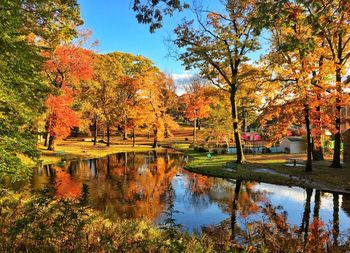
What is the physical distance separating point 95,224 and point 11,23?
6.27 metres

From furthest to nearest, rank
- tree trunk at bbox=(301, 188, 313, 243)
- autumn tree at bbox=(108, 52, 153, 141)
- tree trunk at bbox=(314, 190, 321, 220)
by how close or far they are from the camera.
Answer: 1. autumn tree at bbox=(108, 52, 153, 141)
2. tree trunk at bbox=(314, 190, 321, 220)
3. tree trunk at bbox=(301, 188, 313, 243)

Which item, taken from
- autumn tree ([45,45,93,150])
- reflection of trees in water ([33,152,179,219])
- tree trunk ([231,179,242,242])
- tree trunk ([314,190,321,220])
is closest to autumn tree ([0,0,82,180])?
reflection of trees in water ([33,152,179,219])

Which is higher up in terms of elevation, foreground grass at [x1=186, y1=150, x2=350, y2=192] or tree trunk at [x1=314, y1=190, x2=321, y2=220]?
foreground grass at [x1=186, y1=150, x2=350, y2=192]

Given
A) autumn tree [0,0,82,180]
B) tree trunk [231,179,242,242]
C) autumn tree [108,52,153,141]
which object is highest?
autumn tree [108,52,153,141]

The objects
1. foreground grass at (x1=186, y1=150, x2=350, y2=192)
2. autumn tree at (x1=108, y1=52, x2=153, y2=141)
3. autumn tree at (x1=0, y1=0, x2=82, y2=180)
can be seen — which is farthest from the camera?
autumn tree at (x1=108, y1=52, x2=153, y2=141)

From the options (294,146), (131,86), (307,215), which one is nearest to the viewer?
(307,215)

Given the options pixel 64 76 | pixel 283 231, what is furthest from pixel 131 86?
pixel 283 231

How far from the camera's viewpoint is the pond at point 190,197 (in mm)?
13969

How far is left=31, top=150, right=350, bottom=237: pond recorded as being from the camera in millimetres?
13969

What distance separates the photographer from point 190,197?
18.5 meters

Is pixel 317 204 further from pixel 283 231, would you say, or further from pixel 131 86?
pixel 131 86

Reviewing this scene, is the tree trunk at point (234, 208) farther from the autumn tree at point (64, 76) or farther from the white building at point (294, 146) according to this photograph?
the autumn tree at point (64, 76)

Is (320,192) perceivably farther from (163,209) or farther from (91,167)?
(91,167)

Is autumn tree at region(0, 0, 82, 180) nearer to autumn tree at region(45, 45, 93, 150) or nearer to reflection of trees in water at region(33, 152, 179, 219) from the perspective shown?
reflection of trees in water at region(33, 152, 179, 219)
